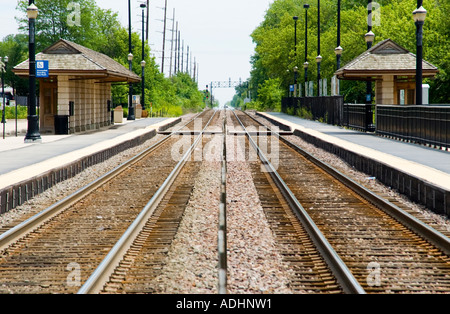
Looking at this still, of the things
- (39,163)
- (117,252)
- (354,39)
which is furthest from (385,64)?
(354,39)

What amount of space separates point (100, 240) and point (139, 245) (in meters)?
0.64

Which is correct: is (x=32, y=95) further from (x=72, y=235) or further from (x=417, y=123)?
(x=72, y=235)

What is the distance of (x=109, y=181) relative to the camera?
14.1 meters

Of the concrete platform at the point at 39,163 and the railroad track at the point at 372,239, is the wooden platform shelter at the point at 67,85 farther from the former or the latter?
the railroad track at the point at 372,239

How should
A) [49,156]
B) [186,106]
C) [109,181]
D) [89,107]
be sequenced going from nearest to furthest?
[109,181] < [49,156] < [89,107] < [186,106]

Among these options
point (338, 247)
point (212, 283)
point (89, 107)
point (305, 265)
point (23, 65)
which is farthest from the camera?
point (89, 107)

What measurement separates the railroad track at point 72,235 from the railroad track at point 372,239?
264 cm

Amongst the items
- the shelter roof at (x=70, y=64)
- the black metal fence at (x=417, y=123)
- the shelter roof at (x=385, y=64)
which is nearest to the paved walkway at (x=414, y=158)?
the black metal fence at (x=417, y=123)

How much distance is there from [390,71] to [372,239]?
21.5m

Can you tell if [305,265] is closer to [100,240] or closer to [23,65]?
[100,240]

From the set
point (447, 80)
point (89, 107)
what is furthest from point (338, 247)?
point (447, 80)

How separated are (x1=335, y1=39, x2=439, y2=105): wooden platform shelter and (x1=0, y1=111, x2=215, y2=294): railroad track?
17.0 metres

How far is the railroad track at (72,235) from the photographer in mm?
6324

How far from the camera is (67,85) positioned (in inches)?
1152
